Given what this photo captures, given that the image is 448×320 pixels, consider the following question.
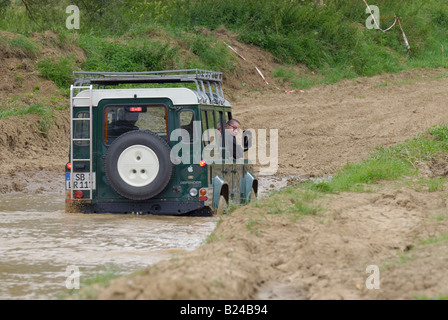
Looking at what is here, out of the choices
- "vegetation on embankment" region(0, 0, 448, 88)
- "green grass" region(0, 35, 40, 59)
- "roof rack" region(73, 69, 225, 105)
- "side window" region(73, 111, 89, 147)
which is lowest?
"side window" region(73, 111, 89, 147)

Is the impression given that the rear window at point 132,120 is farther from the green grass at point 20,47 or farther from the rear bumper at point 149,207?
the green grass at point 20,47

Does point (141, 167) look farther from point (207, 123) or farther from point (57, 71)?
point (57, 71)

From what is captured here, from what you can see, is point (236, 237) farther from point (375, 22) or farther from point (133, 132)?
point (375, 22)

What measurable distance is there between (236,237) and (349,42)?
23561 millimetres

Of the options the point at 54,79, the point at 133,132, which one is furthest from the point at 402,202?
the point at 54,79

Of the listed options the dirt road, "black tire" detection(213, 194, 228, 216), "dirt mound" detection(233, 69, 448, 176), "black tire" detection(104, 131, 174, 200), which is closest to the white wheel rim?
"black tire" detection(104, 131, 174, 200)

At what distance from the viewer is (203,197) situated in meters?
10.2

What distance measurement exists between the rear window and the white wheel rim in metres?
0.55

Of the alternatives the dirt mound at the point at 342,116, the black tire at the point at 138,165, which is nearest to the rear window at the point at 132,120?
the black tire at the point at 138,165

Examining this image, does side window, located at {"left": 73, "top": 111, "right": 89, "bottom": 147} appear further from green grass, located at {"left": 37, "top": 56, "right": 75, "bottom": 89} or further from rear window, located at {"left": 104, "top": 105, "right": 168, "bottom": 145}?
green grass, located at {"left": 37, "top": 56, "right": 75, "bottom": 89}

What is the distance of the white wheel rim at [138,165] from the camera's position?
9.79 m

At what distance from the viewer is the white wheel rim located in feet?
32.1

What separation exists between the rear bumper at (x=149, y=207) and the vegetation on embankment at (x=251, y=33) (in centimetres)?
1043

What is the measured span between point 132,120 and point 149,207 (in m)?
1.29
